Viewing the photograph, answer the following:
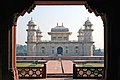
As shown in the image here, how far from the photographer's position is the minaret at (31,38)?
38.9m

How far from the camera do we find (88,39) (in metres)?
39.4

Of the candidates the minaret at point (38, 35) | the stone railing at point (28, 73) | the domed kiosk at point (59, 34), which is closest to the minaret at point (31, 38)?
the minaret at point (38, 35)

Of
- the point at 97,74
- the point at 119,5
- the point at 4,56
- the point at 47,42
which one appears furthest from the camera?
the point at 47,42

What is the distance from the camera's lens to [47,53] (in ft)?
134

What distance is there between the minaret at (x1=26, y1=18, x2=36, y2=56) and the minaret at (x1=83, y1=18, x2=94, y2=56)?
8.02m

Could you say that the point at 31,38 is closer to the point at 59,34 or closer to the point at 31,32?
the point at 31,32

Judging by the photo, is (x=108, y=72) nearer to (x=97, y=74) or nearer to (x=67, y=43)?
(x=97, y=74)

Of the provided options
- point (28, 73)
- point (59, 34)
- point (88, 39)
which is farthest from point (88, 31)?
point (28, 73)

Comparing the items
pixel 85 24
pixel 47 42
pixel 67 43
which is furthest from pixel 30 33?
pixel 85 24

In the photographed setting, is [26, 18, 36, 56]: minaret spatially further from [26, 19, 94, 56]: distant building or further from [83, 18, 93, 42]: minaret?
[83, 18, 93, 42]: minaret

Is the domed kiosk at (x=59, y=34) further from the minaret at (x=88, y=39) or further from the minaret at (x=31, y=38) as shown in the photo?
the minaret at (x=88, y=39)

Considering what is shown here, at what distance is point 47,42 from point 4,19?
34.5 m

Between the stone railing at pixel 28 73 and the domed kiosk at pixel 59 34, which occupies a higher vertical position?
the domed kiosk at pixel 59 34

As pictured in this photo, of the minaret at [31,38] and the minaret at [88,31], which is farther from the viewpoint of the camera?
the minaret at [88,31]
